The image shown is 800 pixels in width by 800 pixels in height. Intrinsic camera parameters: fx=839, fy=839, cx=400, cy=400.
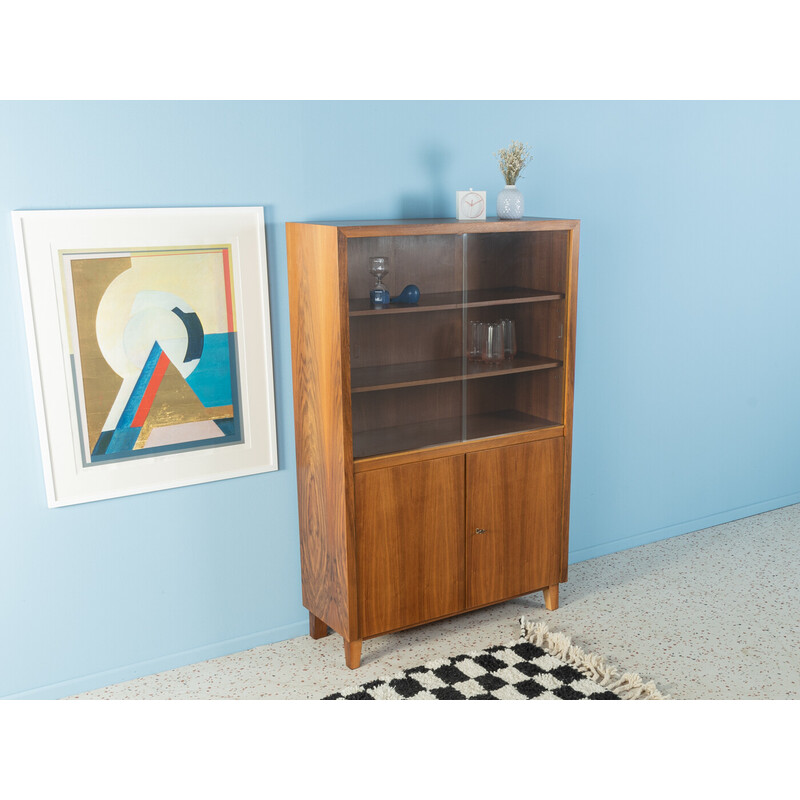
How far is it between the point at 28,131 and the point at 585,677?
2535 millimetres

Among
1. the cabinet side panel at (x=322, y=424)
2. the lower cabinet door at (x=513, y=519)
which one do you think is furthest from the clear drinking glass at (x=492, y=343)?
the cabinet side panel at (x=322, y=424)

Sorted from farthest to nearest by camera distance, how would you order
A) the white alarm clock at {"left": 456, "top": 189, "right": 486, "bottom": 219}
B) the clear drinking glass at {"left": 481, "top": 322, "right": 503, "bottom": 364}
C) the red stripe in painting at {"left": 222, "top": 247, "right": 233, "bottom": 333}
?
the clear drinking glass at {"left": 481, "top": 322, "right": 503, "bottom": 364}, the white alarm clock at {"left": 456, "top": 189, "right": 486, "bottom": 219}, the red stripe in painting at {"left": 222, "top": 247, "right": 233, "bottom": 333}

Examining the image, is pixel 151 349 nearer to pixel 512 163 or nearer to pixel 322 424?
pixel 322 424

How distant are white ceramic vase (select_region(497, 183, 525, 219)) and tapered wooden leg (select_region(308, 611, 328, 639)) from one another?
1687 mm

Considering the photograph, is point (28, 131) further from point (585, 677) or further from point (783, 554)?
point (783, 554)

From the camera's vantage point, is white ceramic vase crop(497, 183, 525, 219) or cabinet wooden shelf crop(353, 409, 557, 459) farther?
white ceramic vase crop(497, 183, 525, 219)

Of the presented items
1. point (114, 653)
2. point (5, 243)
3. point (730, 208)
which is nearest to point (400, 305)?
point (5, 243)

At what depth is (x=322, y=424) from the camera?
2.92 meters

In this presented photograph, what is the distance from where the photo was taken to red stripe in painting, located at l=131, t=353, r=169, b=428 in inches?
111

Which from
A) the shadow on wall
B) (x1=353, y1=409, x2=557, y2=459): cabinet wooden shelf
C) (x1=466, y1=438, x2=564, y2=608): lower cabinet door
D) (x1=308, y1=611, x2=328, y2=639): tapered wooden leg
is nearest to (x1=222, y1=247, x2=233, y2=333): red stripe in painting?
(x1=353, y1=409, x2=557, y2=459): cabinet wooden shelf

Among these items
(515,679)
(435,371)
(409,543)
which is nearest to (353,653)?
(409,543)

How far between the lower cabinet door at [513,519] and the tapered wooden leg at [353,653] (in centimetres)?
47

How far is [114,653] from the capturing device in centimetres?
292

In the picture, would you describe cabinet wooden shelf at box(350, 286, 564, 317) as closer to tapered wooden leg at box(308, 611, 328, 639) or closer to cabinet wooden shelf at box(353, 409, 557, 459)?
cabinet wooden shelf at box(353, 409, 557, 459)
